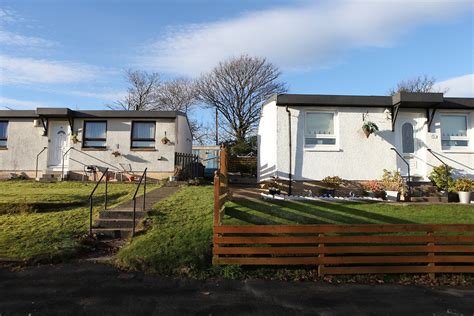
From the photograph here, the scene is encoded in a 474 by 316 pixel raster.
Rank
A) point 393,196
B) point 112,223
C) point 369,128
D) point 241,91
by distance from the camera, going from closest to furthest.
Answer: point 112,223 → point 393,196 → point 369,128 → point 241,91

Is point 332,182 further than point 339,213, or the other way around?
point 332,182

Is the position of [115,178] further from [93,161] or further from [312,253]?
[312,253]

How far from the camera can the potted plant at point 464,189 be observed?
1026 centimetres

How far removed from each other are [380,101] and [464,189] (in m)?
3.91

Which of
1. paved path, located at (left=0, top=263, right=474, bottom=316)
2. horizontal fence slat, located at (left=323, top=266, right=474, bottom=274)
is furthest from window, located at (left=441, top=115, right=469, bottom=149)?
paved path, located at (left=0, top=263, right=474, bottom=316)

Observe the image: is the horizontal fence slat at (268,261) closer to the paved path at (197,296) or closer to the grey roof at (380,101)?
the paved path at (197,296)

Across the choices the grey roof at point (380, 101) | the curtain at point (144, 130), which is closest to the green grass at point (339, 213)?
the grey roof at point (380, 101)

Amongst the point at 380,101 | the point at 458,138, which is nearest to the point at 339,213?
the point at 380,101

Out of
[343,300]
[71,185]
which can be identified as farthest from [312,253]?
[71,185]

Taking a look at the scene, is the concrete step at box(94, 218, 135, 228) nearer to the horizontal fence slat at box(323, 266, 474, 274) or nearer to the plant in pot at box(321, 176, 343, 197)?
the horizontal fence slat at box(323, 266, 474, 274)

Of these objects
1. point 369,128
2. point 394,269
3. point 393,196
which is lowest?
point 394,269

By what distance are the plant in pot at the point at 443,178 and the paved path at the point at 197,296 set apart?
6.47 metres

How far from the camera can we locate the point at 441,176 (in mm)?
11445

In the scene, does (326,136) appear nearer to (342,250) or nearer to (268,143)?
(268,143)
